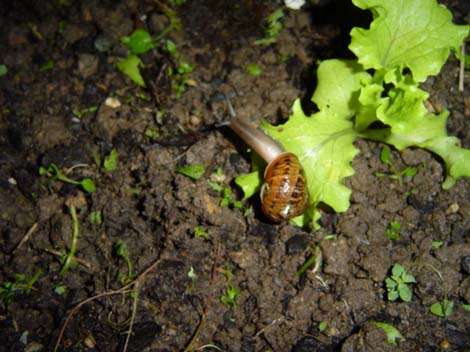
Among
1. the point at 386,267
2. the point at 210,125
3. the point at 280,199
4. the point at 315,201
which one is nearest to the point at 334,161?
the point at 315,201

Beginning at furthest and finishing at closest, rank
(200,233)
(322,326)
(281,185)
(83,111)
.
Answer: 1. (83,111)
2. (200,233)
3. (322,326)
4. (281,185)

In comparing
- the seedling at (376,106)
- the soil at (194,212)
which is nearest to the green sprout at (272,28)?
the soil at (194,212)

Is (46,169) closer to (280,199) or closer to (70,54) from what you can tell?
(70,54)

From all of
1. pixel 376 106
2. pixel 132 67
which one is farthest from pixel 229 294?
pixel 132 67

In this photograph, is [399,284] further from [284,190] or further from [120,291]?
[120,291]

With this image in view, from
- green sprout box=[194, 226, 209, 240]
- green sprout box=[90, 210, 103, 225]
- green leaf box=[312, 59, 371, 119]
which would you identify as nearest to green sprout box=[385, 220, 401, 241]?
green leaf box=[312, 59, 371, 119]

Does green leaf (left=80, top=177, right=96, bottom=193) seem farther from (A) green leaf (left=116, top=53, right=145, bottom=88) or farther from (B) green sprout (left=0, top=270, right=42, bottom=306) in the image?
(A) green leaf (left=116, top=53, right=145, bottom=88)
